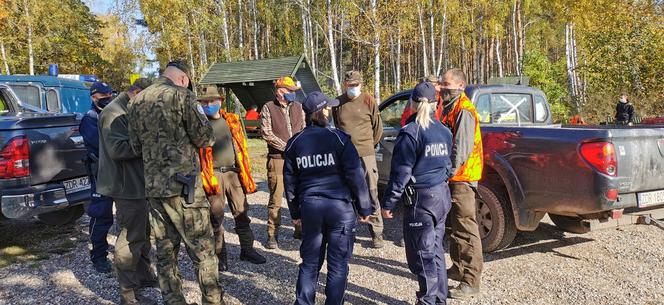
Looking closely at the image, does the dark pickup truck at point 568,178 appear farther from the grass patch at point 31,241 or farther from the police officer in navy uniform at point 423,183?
the grass patch at point 31,241

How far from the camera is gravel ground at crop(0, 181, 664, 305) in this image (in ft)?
12.3

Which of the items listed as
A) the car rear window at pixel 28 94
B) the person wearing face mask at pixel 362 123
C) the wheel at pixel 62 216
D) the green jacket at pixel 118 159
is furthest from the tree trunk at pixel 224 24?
the green jacket at pixel 118 159

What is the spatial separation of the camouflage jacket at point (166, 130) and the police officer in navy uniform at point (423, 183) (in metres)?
1.37

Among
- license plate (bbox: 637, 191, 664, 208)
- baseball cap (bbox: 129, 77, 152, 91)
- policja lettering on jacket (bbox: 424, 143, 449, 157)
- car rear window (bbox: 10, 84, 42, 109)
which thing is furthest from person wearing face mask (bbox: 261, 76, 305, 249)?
car rear window (bbox: 10, 84, 42, 109)

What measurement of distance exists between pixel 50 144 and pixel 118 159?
6.26ft

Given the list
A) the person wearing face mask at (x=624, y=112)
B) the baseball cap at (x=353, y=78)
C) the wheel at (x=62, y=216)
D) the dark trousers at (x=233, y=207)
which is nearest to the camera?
the dark trousers at (x=233, y=207)

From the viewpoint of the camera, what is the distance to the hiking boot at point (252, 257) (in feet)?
15.3

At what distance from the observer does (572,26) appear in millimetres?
24375

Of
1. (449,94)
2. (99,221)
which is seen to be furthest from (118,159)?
(449,94)

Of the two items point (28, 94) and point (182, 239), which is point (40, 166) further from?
point (28, 94)

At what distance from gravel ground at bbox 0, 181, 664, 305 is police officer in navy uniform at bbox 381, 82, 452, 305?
A: 600 millimetres

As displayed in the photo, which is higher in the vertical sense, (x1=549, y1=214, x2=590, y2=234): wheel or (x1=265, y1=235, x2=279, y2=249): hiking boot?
(x1=549, y1=214, x2=590, y2=234): wheel

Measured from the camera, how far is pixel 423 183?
126 inches

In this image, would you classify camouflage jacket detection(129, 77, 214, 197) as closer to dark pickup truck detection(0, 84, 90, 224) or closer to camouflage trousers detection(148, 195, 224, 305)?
camouflage trousers detection(148, 195, 224, 305)
